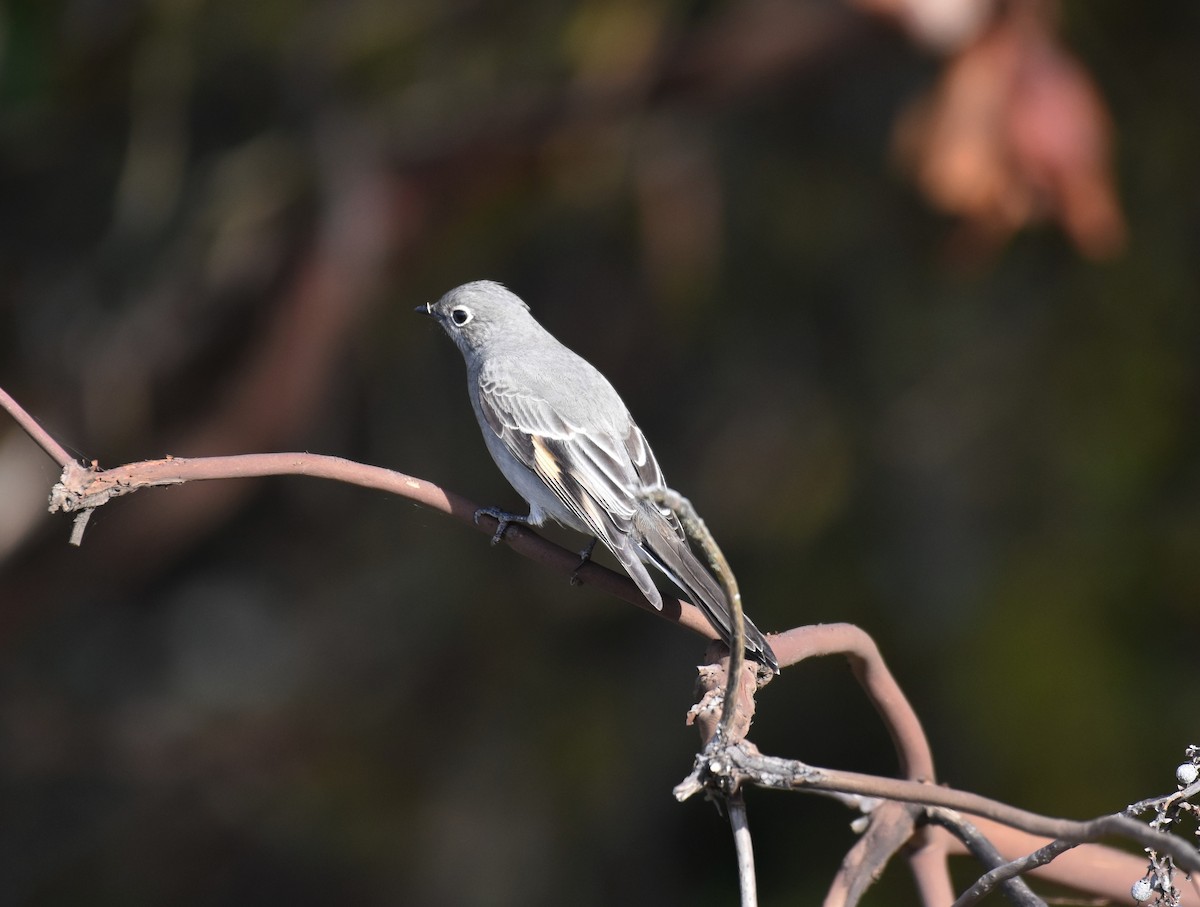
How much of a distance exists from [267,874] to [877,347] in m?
3.91

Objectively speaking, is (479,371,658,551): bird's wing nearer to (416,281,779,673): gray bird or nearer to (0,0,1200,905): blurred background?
(416,281,779,673): gray bird

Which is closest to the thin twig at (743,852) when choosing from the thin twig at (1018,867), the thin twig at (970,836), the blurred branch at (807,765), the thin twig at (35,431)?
the blurred branch at (807,765)

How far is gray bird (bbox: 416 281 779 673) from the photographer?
2.76 metres

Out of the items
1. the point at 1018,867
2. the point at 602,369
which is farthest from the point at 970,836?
the point at 602,369

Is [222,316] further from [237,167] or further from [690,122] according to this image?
[690,122]

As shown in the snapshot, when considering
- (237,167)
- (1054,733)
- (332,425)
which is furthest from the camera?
(332,425)

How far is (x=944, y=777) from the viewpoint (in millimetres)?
4906

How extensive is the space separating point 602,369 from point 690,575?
11.5ft

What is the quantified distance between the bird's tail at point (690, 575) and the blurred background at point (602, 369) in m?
1.57

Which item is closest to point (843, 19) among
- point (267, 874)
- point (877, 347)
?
point (877, 347)

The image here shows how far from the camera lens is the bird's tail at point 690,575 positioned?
1.97 metres

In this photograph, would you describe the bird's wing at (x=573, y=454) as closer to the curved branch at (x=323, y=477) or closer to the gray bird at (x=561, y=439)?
the gray bird at (x=561, y=439)

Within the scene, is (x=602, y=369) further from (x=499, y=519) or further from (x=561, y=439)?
(x=499, y=519)

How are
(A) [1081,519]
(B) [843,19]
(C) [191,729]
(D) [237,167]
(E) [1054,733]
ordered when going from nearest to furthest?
1. (B) [843,19]
2. (E) [1054,733]
3. (A) [1081,519]
4. (D) [237,167]
5. (C) [191,729]
